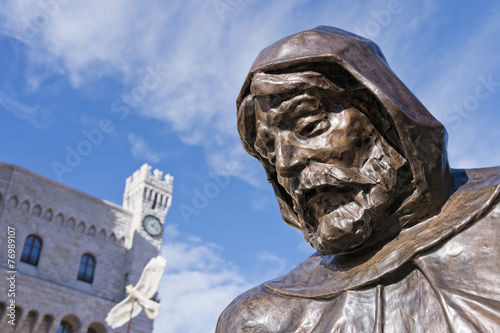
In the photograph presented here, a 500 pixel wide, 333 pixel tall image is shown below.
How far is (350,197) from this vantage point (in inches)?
64.1

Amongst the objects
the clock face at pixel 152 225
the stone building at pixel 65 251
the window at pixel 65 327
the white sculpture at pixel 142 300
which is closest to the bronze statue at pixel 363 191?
the white sculpture at pixel 142 300

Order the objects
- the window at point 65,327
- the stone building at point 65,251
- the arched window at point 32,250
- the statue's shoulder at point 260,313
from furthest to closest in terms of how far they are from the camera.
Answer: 1. the window at point 65,327
2. the arched window at point 32,250
3. the stone building at point 65,251
4. the statue's shoulder at point 260,313

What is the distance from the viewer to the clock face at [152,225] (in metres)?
24.9

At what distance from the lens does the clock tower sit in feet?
78.7

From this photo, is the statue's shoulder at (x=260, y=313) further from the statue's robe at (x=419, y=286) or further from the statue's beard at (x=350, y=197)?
the statue's beard at (x=350, y=197)

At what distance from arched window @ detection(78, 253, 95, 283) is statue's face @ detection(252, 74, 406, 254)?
2274 centimetres

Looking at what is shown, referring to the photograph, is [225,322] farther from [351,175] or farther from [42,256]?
[42,256]

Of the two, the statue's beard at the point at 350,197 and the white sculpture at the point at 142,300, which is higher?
the white sculpture at the point at 142,300

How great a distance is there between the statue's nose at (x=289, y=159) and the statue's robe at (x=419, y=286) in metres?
0.39

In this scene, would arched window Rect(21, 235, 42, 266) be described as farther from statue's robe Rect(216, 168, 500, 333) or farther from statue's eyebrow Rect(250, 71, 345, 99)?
statue's eyebrow Rect(250, 71, 345, 99)

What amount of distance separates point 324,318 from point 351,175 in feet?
1.55

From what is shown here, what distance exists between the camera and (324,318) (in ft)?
5.30

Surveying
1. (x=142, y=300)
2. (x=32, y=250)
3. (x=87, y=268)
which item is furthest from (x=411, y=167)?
(x=87, y=268)

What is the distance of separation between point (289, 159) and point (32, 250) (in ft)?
72.1
